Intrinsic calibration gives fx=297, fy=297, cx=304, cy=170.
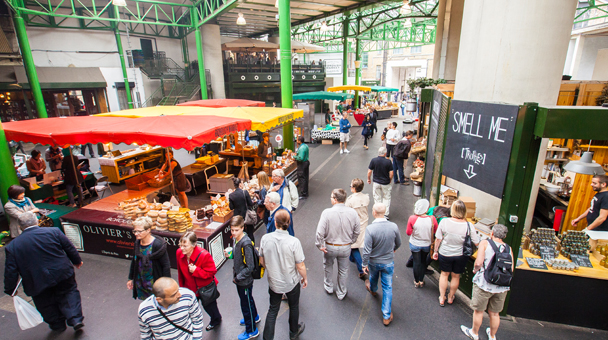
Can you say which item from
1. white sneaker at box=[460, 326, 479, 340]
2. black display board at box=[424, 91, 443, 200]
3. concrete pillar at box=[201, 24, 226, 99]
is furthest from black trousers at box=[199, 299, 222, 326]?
concrete pillar at box=[201, 24, 226, 99]

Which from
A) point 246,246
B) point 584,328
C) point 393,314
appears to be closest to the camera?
point 246,246

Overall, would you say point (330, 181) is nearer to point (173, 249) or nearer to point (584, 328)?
point (173, 249)

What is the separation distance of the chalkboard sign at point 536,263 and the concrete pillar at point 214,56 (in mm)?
20949

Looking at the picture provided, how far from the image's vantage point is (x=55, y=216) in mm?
6293

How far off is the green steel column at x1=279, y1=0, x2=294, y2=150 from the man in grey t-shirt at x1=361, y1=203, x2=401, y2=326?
740 centimetres

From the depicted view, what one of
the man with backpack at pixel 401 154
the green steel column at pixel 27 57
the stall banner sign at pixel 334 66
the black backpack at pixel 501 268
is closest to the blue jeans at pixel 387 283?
the black backpack at pixel 501 268

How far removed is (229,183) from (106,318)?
4.41 m

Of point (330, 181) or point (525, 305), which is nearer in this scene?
point (525, 305)

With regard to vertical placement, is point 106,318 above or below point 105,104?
below

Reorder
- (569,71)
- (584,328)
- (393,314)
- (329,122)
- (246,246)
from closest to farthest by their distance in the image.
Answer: (246,246), (584,328), (393,314), (329,122), (569,71)

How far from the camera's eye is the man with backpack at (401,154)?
8.86 metres

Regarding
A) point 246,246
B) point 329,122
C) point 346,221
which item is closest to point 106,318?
point 246,246

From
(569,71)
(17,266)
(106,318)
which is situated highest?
(569,71)

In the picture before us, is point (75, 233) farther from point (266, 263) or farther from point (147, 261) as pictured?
point (266, 263)
